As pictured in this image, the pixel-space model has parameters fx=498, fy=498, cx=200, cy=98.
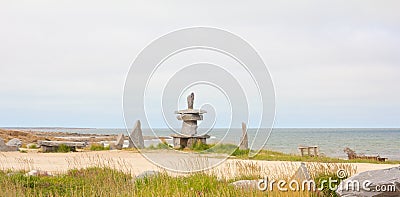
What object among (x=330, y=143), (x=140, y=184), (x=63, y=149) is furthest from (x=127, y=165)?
(x=330, y=143)

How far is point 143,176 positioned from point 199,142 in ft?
39.3

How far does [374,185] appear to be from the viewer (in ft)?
22.7

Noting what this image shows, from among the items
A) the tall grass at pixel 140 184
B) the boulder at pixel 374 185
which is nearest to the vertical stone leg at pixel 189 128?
the tall grass at pixel 140 184

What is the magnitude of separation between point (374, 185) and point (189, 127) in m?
16.1

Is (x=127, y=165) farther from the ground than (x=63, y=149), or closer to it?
closer to it

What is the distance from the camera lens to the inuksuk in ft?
73.6

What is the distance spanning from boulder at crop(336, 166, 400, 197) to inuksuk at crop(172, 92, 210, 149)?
1512 centimetres

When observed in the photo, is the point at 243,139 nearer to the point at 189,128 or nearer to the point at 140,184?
the point at 189,128

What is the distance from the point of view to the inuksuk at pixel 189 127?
22.4 meters

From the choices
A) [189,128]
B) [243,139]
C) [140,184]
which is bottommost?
[140,184]

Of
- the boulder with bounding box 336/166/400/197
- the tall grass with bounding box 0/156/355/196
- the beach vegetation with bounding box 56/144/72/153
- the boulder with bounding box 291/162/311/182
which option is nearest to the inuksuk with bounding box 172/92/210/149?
the beach vegetation with bounding box 56/144/72/153

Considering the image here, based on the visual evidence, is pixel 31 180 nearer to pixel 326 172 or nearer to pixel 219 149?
pixel 326 172

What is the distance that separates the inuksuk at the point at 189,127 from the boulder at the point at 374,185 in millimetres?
15123

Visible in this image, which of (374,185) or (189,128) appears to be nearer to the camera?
(374,185)
